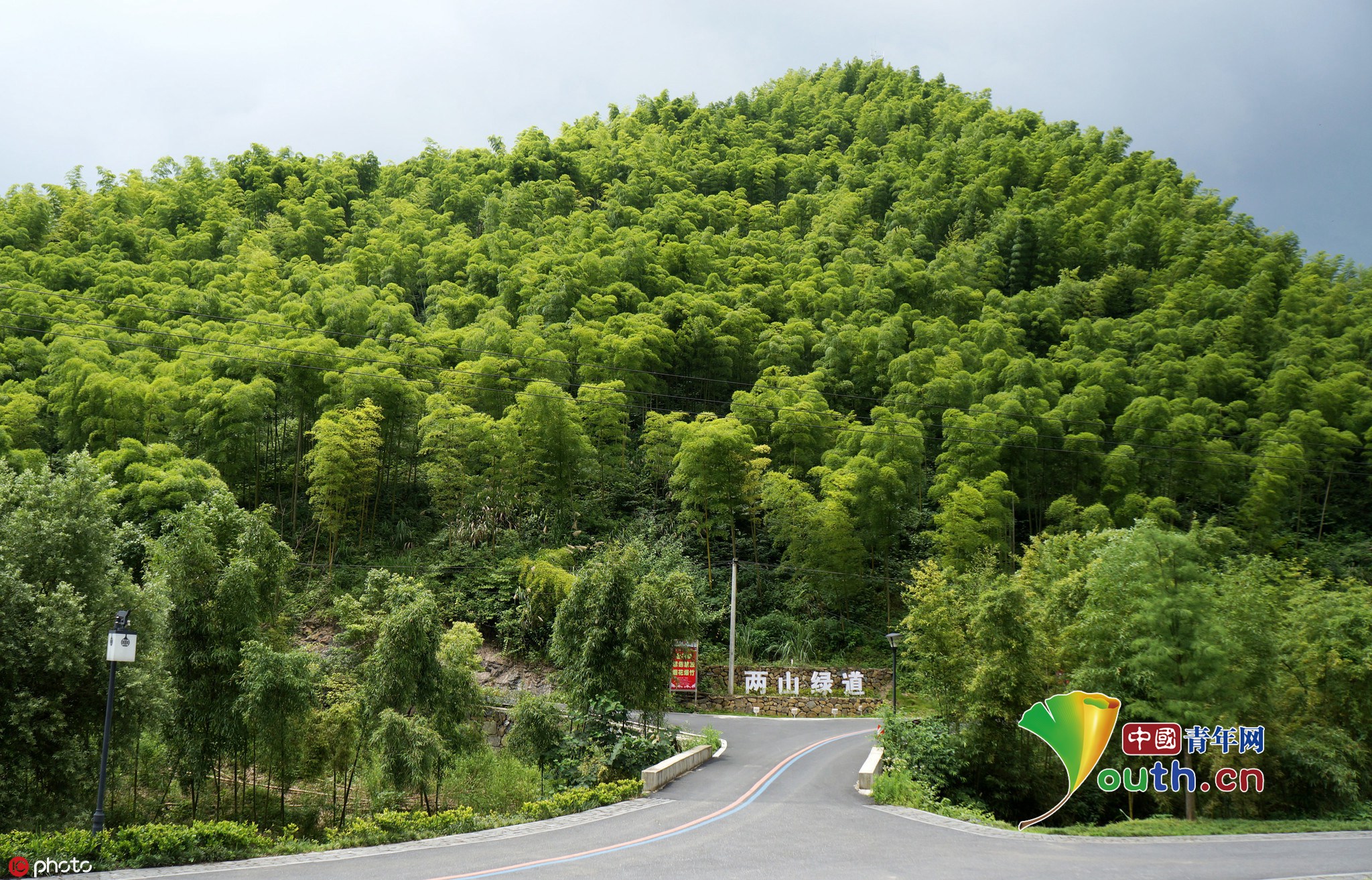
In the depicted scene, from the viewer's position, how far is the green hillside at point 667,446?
13.3 meters

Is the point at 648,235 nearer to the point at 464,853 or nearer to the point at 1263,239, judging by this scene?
the point at 1263,239

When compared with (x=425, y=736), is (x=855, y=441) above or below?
above

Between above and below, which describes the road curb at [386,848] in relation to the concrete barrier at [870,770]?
above

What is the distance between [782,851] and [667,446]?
70.6 ft

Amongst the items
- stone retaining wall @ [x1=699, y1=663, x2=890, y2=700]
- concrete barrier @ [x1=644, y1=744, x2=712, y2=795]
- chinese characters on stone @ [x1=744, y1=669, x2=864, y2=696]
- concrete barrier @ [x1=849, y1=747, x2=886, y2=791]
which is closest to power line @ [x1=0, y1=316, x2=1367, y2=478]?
stone retaining wall @ [x1=699, y1=663, x2=890, y2=700]

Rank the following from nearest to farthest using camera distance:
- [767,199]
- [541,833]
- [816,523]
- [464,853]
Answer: [464,853]
[541,833]
[816,523]
[767,199]

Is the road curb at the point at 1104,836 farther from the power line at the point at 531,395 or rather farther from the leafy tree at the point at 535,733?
the power line at the point at 531,395

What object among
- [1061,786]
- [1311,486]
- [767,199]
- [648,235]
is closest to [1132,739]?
[1061,786]

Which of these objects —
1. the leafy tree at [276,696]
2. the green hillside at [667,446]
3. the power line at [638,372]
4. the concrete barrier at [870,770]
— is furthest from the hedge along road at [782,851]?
the power line at [638,372]

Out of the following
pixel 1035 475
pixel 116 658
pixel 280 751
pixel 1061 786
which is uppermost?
pixel 1035 475

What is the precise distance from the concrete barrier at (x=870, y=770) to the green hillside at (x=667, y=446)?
5.29 feet

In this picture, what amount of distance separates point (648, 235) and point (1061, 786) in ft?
117

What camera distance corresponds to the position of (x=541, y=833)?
9273 millimetres

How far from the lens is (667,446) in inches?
1174
